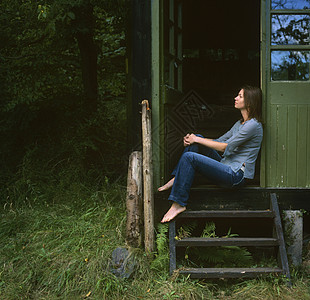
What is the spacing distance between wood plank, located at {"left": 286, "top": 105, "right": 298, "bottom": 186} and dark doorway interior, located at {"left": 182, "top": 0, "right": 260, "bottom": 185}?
3.87 meters

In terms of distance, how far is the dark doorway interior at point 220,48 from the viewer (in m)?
7.83

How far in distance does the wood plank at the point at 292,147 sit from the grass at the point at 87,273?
3.30 feet

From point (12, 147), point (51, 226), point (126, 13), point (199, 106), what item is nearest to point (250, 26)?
point (199, 106)

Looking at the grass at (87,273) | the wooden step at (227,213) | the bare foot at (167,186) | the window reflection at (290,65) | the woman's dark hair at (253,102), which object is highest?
the window reflection at (290,65)

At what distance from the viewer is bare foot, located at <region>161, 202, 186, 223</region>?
381 cm

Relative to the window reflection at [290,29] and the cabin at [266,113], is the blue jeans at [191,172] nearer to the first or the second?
the cabin at [266,113]

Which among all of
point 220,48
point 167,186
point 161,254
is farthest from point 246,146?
point 220,48

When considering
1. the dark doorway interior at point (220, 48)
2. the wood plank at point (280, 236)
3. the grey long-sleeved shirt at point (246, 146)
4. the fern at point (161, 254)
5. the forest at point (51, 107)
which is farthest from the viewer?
the dark doorway interior at point (220, 48)

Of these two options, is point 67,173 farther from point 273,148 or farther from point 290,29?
point 290,29

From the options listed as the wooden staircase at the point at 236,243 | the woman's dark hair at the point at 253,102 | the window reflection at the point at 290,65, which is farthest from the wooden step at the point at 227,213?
the window reflection at the point at 290,65

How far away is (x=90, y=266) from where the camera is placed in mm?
3564

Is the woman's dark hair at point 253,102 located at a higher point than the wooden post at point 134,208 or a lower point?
higher

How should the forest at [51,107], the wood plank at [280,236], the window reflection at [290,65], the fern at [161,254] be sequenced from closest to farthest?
the wood plank at [280,236] < the fern at [161,254] < the window reflection at [290,65] < the forest at [51,107]

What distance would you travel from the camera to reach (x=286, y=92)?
402 centimetres
